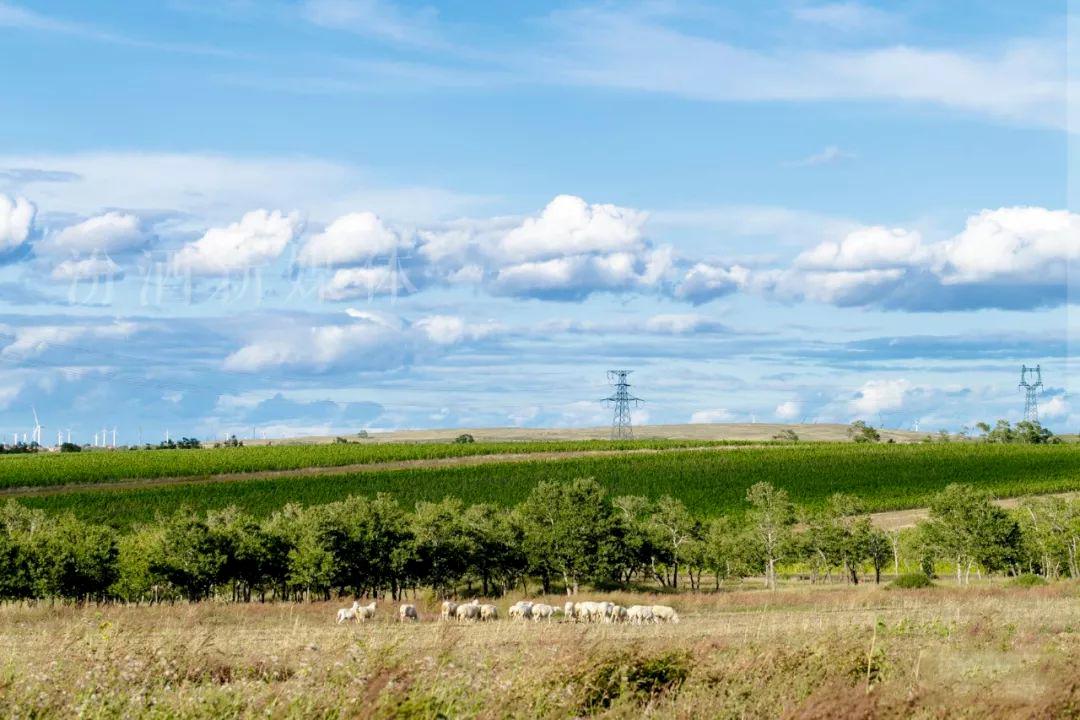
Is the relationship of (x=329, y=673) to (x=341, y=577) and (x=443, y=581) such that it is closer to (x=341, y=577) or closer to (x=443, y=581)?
(x=341, y=577)

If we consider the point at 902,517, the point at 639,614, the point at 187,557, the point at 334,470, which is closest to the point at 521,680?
the point at 639,614

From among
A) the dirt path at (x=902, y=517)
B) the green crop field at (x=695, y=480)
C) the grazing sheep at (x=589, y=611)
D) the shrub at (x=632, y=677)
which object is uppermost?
the shrub at (x=632, y=677)

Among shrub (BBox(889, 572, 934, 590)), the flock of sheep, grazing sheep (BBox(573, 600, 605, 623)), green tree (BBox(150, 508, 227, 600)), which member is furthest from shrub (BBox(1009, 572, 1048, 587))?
green tree (BBox(150, 508, 227, 600))

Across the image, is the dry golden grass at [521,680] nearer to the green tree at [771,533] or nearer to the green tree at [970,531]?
the green tree at [771,533]

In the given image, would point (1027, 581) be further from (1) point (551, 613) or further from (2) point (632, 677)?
(2) point (632, 677)

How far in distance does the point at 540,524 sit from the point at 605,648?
250ft

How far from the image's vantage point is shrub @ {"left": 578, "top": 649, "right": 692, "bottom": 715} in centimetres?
1738

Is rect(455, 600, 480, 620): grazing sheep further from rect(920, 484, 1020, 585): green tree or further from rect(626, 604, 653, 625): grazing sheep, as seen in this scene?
rect(920, 484, 1020, 585): green tree

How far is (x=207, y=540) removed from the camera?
81875mm

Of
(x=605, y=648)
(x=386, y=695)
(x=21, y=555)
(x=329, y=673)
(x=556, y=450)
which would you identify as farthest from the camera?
(x=556, y=450)

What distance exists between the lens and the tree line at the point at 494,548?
81562 mm

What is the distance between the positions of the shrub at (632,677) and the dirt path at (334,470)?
5376 inches

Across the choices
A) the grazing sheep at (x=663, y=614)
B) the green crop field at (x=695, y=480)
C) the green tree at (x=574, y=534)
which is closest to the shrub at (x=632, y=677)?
the grazing sheep at (x=663, y=614)

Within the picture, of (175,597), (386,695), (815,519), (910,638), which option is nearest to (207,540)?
(175,597)
